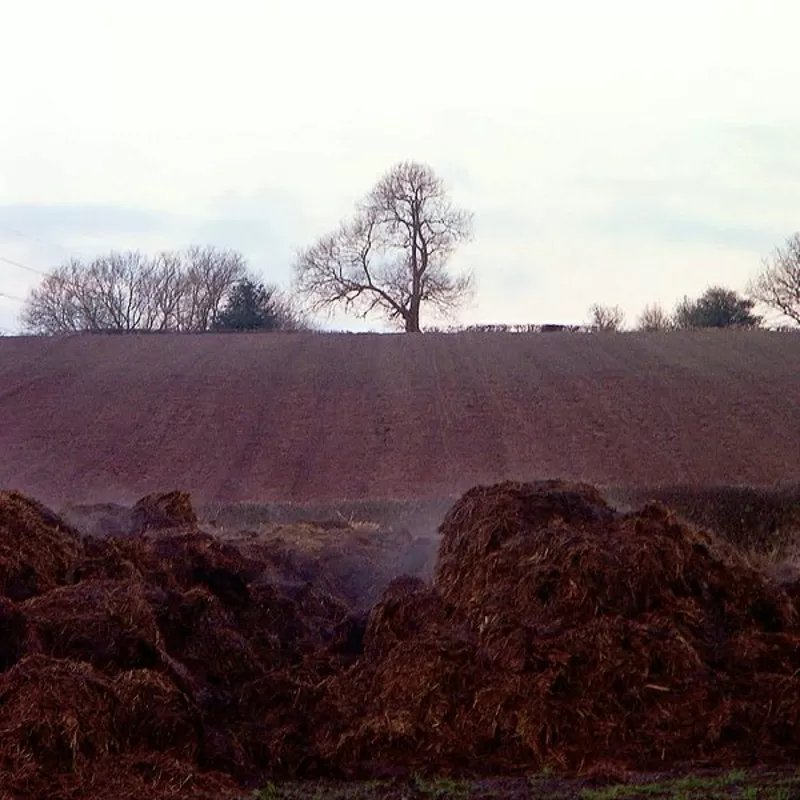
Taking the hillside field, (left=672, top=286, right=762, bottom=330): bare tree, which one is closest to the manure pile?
the hillside field

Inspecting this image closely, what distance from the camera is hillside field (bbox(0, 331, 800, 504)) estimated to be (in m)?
32.2

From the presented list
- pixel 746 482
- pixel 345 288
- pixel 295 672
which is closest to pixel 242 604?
pixel 295 672

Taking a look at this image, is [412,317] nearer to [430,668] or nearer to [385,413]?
[385,413]

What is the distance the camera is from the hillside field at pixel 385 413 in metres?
32.2

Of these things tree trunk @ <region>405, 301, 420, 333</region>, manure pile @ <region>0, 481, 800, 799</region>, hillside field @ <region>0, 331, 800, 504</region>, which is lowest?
manure pile @ <region>0, 481, 800, 799</region>

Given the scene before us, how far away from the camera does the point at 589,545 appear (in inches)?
415

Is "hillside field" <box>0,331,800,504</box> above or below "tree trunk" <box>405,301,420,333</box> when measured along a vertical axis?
below

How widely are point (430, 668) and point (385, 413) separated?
27983mm

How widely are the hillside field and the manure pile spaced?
18.8 m

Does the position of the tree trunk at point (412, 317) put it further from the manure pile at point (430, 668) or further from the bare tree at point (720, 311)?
the manure pile at point (430, 668)

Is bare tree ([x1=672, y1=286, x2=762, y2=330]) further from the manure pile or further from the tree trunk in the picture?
the manure pile

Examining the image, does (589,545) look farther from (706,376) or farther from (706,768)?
(706,376)

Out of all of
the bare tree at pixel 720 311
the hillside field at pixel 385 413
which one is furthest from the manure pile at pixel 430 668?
the bare tree at pixel 720 311

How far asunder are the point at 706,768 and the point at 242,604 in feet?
Result: 18.8
